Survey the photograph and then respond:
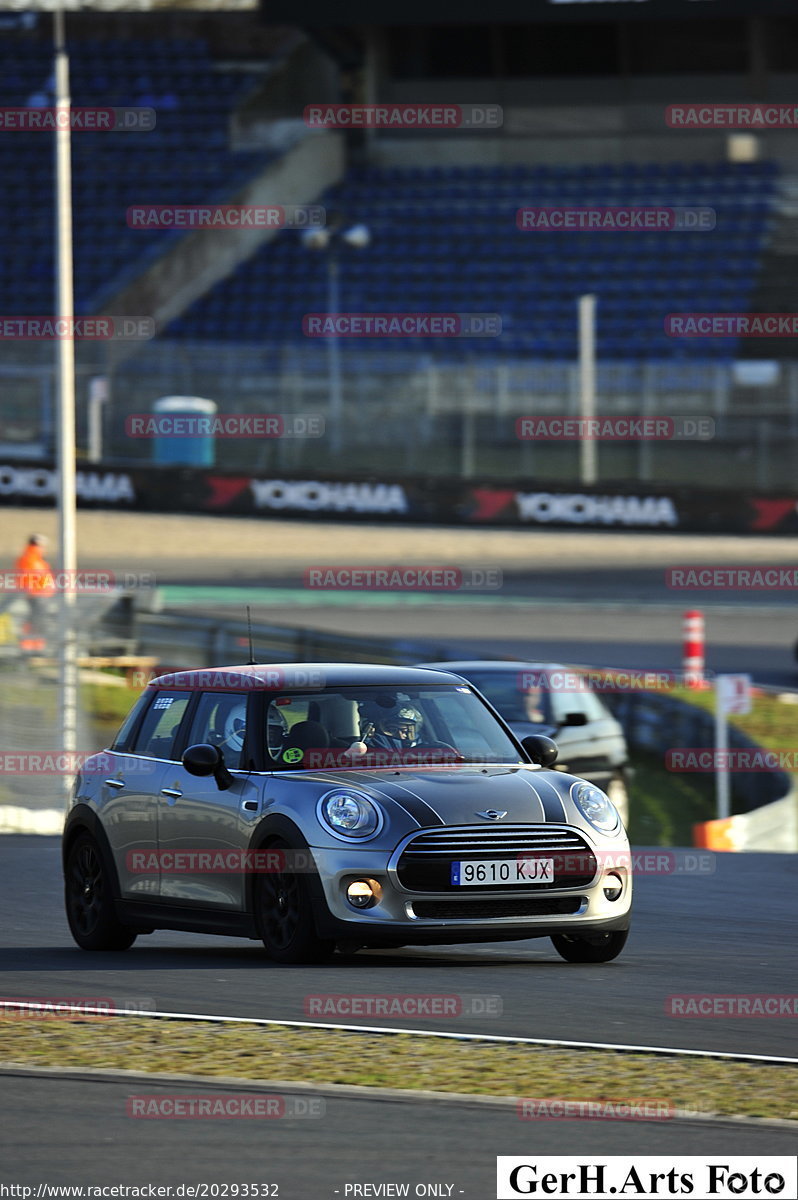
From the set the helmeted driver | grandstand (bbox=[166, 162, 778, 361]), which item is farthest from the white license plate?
grandstand (bbox=[166, 162, 778, 361])

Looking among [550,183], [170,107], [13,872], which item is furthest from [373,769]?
[170,107]

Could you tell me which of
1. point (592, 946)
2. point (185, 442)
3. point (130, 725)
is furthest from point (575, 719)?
point (185, 442)

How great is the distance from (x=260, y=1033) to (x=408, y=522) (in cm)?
3216

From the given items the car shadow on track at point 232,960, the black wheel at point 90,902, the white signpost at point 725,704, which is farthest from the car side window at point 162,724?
the white signpost at point 725,704

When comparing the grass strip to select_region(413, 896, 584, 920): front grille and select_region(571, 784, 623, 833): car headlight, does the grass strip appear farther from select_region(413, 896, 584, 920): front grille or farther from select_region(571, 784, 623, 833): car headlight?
select_region(571, 784, 623, 833): car headlight

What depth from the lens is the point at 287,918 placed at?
9.52 m

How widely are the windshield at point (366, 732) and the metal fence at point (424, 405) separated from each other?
29.3 meters

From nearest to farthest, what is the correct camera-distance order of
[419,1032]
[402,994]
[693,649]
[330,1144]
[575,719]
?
1. [330,1144]
2. [419,1032]
3. [402,994]
4. [575,719]
5. [693,649]

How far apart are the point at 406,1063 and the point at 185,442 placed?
3506cm

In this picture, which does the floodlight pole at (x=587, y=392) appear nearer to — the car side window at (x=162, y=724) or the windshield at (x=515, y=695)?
the windshield at (x=515, y=695)

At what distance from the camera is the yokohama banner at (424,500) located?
38.1 meters

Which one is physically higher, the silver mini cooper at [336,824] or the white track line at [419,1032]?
the silver mini cooper at [336,824]

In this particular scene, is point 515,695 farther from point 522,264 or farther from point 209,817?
point 522,264

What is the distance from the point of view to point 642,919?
38.6ft
